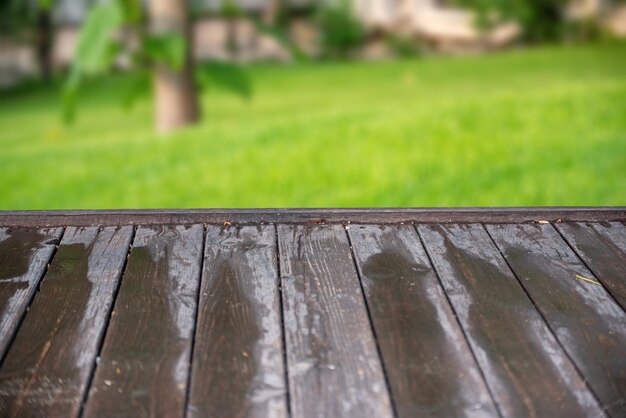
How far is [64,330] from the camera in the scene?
195 centimetres

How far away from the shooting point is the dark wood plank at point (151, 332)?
169 cm

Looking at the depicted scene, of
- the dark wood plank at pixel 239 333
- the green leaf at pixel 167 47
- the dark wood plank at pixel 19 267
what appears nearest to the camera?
the dark wood plank at pixel 239 333

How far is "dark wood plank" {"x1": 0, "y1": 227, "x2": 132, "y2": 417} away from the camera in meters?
1.70

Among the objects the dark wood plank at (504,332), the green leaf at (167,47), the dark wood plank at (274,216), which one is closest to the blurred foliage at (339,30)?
the green leaf at (167,47)

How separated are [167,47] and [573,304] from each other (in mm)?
6410

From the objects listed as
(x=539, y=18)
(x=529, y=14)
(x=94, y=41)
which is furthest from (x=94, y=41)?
(x=539, y=18)

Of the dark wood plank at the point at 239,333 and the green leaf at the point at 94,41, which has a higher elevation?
the green leaf at the point at 94,41

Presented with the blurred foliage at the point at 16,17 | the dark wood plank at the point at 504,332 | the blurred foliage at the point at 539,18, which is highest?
the blurred foliage at the point at 16,17

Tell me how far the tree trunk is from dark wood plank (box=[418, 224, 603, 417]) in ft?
22.2

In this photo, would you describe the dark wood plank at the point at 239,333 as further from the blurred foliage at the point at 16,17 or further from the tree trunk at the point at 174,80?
the blurred foliage at the point at 16,17

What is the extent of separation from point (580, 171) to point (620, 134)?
80cm

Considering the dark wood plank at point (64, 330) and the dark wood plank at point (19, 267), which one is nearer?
the dark wood plank at point (64, 330)

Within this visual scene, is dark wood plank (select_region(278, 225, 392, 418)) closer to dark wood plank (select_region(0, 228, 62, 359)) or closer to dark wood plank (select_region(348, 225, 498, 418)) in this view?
dark wood plank (select_region(348, 225, 498, 418))

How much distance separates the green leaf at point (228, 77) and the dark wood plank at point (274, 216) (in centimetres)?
628
